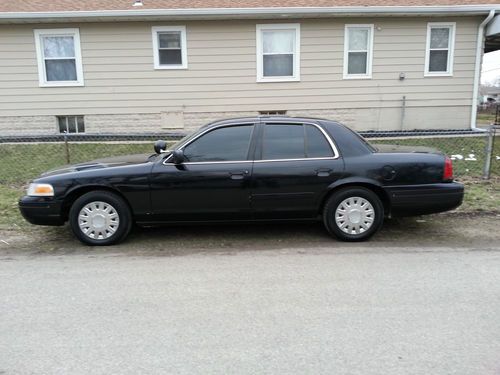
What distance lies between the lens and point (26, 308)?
371 cm

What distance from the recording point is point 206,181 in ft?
17.3

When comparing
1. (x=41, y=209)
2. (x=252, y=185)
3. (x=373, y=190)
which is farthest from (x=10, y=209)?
(x=373, y=190)

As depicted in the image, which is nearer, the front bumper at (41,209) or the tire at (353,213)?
the front bumper at (41,209)

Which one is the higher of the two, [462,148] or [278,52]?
[278,52]

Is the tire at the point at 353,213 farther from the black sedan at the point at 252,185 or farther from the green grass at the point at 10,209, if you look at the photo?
the green grass at the point at 10,209

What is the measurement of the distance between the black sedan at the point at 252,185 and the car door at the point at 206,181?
0.01m

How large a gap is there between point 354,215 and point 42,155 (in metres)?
8.08

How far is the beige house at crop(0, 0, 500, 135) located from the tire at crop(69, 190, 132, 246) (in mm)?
8148

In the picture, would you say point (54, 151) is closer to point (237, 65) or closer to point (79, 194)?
point (237, 65)

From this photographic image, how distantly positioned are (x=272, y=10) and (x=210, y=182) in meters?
8.32

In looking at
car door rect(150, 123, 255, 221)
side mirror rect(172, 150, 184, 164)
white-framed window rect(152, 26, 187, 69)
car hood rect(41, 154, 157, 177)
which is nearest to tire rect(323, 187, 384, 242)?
A: car door rect(150, 123, 255, 221)

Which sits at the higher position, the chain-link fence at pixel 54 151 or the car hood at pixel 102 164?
the car hood at pixel 102 164

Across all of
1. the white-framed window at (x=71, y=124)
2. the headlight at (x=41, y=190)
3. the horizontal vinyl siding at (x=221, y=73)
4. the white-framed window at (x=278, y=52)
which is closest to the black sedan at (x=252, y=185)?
the headlight at (x=41, y=190)

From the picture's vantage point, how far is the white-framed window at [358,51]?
12.9 m
